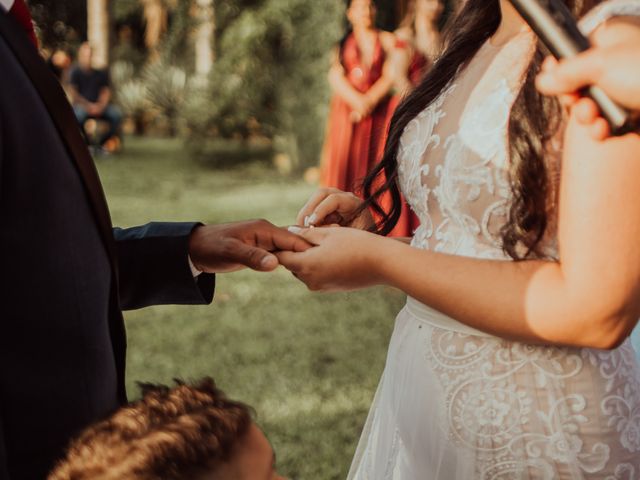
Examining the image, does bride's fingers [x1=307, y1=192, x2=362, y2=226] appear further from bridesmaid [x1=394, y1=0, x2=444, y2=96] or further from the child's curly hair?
bridesmaid [x1=394, y1=0, x2=444, y2=96]

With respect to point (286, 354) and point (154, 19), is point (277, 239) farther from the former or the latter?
point (154, 19)

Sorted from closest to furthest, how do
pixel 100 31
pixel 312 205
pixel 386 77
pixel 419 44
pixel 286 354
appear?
pixel 312 205 < pixel 286 354 < pixel 386 77 < pixel 419 44 < pixel 100 31

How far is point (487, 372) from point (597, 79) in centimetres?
89

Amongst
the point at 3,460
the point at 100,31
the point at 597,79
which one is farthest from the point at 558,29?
the point at 100,31

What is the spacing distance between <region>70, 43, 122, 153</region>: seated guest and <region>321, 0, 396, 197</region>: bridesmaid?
1013 cm

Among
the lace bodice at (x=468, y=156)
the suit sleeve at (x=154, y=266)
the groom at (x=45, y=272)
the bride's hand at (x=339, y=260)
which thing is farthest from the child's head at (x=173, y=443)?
the lace bodice at (x=468, y=156)

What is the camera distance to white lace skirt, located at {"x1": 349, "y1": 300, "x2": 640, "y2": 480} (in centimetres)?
156

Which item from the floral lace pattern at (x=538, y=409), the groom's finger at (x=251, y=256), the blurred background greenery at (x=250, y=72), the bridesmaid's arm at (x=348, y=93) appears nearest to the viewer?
the floral lace pattern at (x=538, y=409)

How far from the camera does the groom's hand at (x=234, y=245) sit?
188cm

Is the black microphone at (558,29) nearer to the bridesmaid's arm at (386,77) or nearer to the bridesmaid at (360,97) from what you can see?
the bridesmaid at (360,97)

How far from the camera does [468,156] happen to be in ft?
5.25

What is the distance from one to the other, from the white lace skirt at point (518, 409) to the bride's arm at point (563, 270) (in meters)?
0.16

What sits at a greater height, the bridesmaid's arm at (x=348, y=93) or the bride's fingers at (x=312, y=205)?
the bride's fingers at (x=312, y=205)

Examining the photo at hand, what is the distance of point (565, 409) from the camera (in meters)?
1.56
